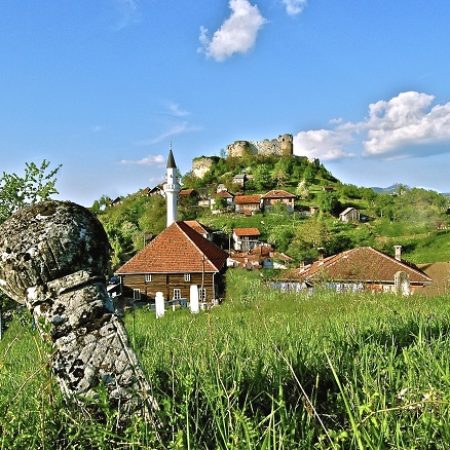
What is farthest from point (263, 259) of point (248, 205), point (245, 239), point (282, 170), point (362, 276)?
point (282, 170)

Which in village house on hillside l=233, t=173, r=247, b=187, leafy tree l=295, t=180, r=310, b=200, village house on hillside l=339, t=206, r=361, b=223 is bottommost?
village house on hillside l=339, t=206, r=361, b=223

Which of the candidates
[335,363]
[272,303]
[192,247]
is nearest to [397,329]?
[335,363]

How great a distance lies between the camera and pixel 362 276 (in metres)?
12.2

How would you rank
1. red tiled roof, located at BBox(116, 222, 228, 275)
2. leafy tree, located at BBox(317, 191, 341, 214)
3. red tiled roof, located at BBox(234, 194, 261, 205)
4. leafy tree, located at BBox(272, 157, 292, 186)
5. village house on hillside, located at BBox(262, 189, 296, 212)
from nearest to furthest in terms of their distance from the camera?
red tiled roof, located at BBox(116, 222, 228, 275), leafy tree, located at BBox(317, 191, 341, 214), village house on hillside, located at BBox(262, 189, 296, 212), red tiled roof, located at BBox(234, 194, 261, 205), leafy tree, located at BBox(272, 157, 292, 186)

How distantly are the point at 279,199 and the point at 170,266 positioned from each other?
2003 inches

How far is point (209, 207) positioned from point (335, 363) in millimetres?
92013

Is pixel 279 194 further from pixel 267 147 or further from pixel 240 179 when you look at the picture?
pixel 267 147

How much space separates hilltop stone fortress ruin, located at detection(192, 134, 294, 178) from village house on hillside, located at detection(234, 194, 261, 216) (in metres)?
27.0

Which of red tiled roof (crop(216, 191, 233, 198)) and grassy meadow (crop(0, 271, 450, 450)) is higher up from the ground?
red tiled roof (crop(216, 191, 233, 198))

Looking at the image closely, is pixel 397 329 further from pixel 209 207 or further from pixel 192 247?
pixel 209 207

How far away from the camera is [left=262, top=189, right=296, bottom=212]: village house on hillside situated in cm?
8816

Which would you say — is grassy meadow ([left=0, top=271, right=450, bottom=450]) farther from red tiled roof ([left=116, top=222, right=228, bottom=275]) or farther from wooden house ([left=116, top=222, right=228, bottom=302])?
wooden house ([left=116, top=222, right=228, bottom=302])

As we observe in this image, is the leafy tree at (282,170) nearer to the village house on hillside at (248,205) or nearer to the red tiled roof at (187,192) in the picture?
the village house on hillside at (248,205)

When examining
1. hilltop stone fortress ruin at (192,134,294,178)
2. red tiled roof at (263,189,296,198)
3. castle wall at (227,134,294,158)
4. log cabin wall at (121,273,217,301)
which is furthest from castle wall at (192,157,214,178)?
log cabin wall at (121,273,217,301)
